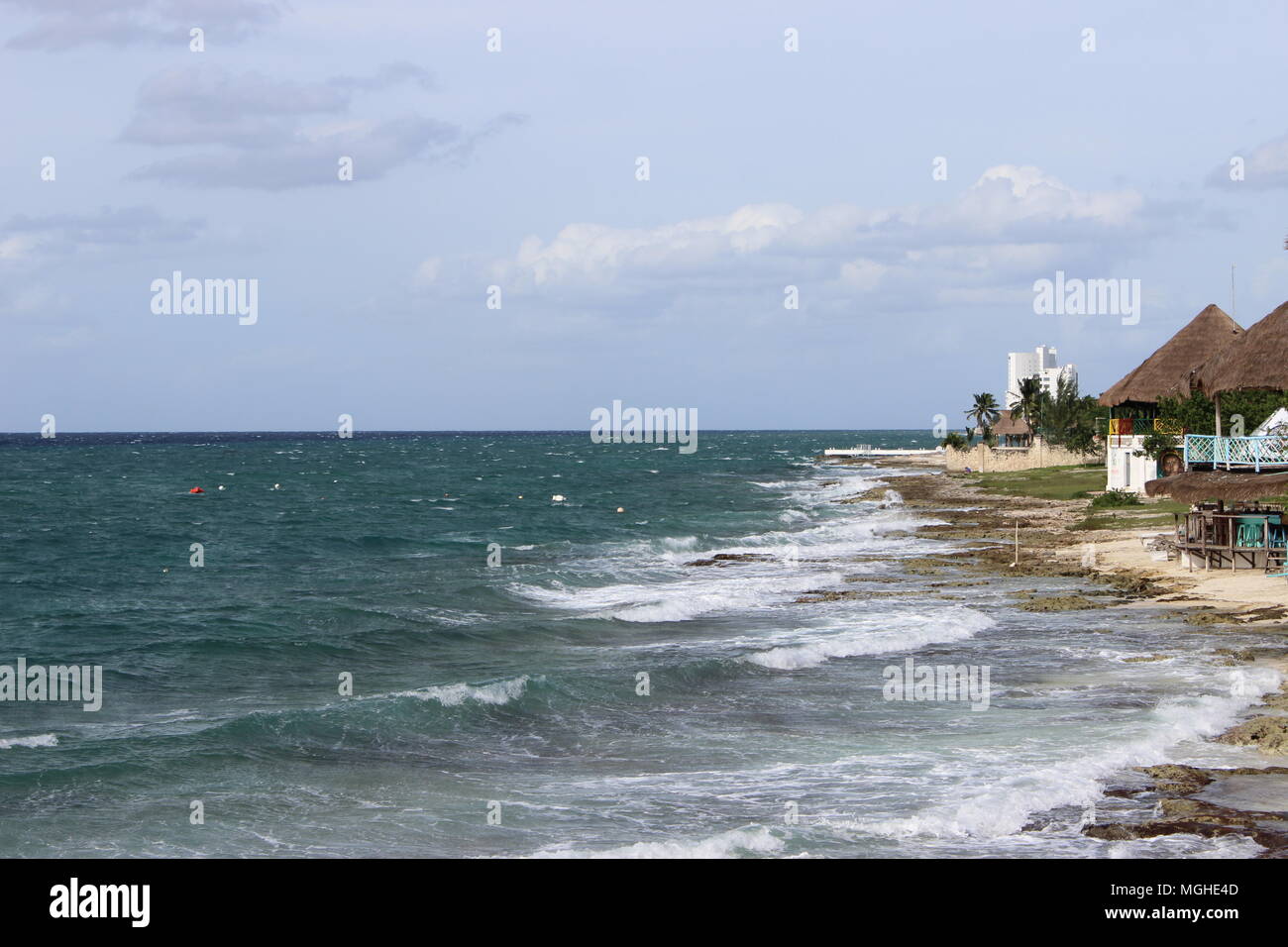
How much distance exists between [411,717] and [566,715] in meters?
2.67

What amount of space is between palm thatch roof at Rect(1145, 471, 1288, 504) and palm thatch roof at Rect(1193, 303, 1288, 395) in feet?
7.32

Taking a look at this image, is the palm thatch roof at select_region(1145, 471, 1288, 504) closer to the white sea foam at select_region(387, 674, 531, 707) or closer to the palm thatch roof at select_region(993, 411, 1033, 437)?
the white sea foam at select_region(387, 674, 531, 707)

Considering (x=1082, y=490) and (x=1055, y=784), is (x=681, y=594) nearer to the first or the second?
(x=1055, y=784)

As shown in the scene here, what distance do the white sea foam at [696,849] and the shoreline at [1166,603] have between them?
361 centimetres

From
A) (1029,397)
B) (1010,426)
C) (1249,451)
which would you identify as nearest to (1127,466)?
(1249,451)

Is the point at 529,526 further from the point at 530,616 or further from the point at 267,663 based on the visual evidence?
the point at 267,663

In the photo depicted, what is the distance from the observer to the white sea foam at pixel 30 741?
66.9ft

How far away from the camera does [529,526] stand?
66500 millimetres

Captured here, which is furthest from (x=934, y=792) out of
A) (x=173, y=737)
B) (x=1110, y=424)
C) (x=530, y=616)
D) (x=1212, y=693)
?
(x=1110, y=424)

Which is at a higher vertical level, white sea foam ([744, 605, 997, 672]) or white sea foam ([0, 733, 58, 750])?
white sea foam ([744, 605, 997, 672])

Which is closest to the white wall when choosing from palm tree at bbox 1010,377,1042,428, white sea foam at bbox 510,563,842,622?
white sea foam at bbox 510,563,842,622

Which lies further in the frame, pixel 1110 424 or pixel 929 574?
pixel 1110 424

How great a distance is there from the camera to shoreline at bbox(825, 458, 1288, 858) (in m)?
14.5

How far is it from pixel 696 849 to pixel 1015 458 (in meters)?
99.4
